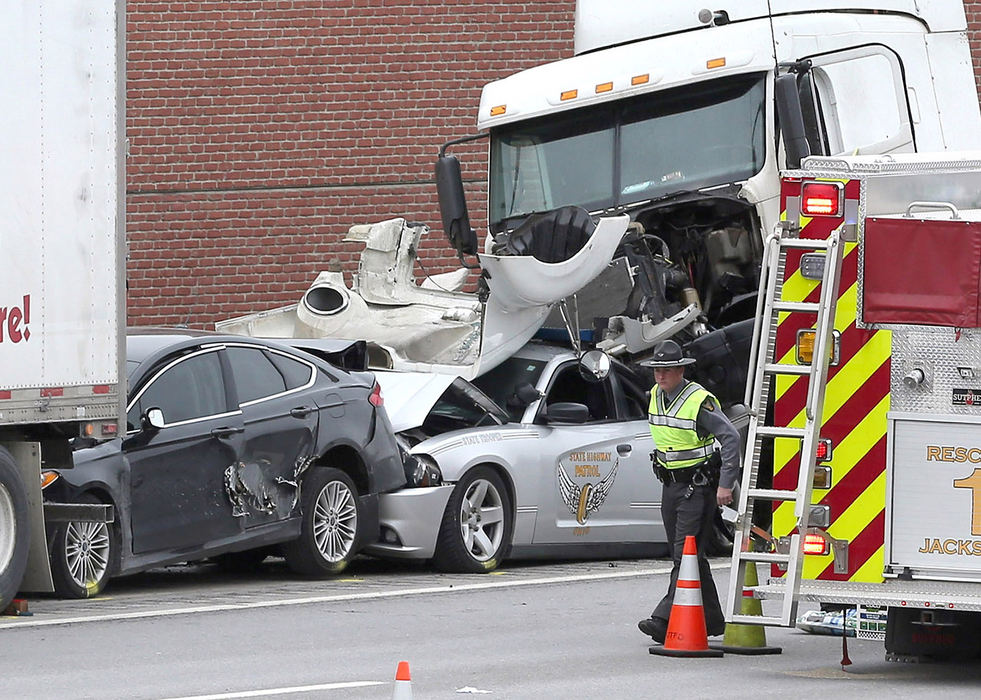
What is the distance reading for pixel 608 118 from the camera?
1612cm

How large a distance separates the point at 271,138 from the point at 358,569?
8.60m

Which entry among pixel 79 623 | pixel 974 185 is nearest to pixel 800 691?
pixel 974 185

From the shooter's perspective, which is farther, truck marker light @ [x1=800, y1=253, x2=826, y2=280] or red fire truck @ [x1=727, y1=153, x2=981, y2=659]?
truck marker light @ [x1=800, y1=253, x2=826, y2=280]

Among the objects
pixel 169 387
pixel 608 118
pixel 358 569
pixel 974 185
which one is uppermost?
pixel 608 118

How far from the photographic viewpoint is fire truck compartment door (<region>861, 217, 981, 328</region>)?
9.12m

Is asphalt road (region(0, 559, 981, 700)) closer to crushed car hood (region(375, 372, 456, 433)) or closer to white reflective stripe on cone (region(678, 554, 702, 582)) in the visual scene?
white reflective stripe on cone (region(678, 554, 702, 582))

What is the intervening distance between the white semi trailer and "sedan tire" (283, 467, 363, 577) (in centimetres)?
203

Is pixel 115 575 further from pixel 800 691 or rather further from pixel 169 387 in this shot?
pixel 800 691

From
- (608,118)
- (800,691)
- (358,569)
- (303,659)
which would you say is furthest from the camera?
(608,118)

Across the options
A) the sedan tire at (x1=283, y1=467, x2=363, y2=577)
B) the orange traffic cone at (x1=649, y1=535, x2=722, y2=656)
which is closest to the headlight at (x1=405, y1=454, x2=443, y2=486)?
the sedan tire at (x1=283, y1=467, x2=363, y2=577)

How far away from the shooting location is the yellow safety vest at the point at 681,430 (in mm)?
10617

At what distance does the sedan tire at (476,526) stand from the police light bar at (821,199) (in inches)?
207

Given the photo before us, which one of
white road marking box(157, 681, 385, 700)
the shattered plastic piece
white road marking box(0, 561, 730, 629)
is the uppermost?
the shattered plastic piece

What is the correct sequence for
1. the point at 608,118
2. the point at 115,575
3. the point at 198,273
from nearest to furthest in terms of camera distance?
the point at 115,575 → the point at 608,118 → the point at 198,273
